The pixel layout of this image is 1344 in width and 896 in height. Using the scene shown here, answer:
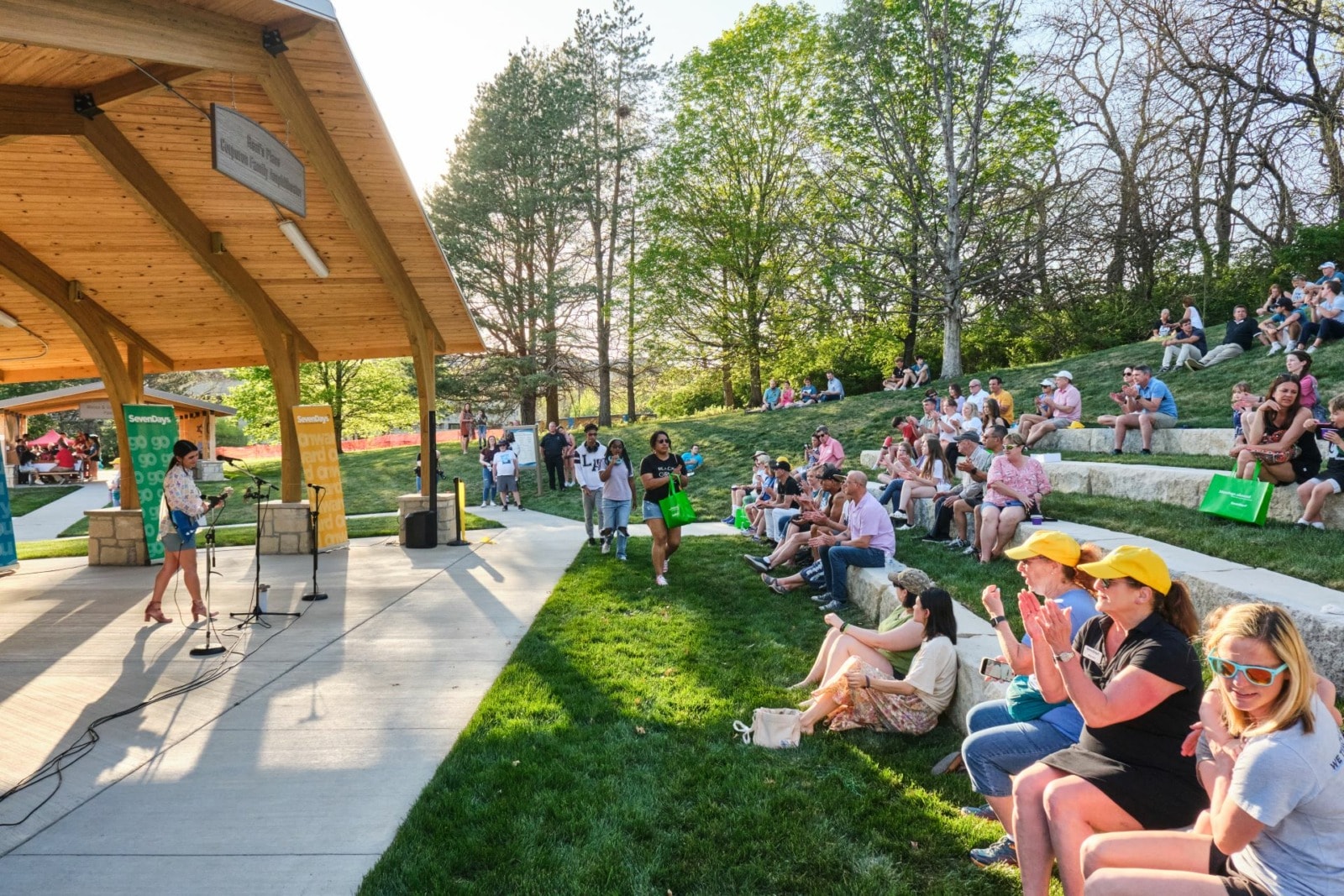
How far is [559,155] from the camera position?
1236 inches

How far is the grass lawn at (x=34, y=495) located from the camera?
72.7 feet

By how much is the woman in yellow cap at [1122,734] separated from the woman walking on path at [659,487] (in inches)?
236

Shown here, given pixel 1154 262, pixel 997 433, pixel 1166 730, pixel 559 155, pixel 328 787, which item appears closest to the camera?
pixel 1166 730

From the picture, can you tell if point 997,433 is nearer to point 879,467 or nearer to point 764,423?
point 879,467

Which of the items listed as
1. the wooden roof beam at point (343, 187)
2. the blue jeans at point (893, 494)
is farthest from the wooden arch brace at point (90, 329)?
the blue jeans at point (893, 494)

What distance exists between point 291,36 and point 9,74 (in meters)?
2.13

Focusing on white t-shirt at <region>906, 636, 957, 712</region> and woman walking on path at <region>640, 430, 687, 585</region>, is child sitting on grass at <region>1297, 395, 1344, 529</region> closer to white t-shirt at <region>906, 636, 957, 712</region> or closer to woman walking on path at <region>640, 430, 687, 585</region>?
white t-shirt at <region>906, 636, 957, 712</region>

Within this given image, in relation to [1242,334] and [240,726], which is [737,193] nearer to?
[1242,334]

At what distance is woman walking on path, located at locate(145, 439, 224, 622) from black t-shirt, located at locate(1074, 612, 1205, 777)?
7.22 m

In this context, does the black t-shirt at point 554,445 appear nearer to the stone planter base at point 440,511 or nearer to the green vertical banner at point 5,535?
the stone planter base at point 440,511

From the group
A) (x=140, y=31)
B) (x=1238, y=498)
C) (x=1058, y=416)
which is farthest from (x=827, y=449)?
(x=140, y=31)

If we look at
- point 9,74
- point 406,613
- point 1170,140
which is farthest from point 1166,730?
point 1170,140

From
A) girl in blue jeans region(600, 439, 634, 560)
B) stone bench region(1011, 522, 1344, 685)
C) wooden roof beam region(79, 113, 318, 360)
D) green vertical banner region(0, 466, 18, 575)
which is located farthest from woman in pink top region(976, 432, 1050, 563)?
green vertical banner region(0, 466, 18, 575)

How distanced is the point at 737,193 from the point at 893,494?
68.4 ft
